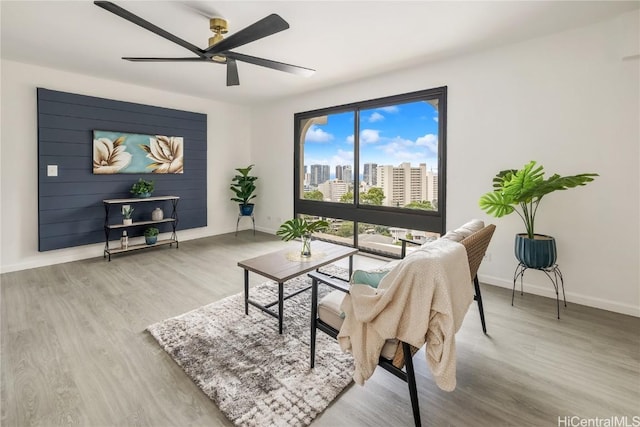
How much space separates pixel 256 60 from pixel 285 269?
1.94 metres

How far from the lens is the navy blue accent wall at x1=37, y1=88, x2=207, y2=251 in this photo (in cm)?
412

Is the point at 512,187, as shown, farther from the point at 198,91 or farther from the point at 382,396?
the point at 198,91

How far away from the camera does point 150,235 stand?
489 cm

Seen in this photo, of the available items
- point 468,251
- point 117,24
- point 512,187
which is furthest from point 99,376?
point 512,187

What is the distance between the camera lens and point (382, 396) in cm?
177

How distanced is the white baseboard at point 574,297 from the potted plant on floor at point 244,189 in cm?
443

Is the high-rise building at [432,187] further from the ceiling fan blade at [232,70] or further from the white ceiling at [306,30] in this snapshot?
the ceiling fan blade at [232,70]

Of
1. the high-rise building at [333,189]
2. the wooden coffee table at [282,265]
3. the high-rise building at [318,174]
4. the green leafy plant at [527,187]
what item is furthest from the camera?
the high-rise building at [318,174]

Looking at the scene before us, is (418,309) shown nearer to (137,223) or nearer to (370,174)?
(370,174)

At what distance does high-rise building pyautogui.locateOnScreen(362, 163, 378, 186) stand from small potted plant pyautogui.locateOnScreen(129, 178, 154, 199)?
3.50 meters

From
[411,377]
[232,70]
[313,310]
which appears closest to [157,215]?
[232,70]

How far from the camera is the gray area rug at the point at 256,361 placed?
1678mm

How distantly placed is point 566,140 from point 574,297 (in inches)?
62.6

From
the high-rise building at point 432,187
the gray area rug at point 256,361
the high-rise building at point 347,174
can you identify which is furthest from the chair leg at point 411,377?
the high-rise building at point 347,174
